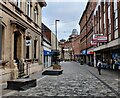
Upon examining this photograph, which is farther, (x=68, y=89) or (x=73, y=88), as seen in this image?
(x=73, y=88)

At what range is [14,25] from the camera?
1889 cm

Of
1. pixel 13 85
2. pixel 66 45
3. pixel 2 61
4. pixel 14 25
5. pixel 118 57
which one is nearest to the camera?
pixel 13 85

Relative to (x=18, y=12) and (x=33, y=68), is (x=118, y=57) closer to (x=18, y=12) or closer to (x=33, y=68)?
(x=33, y=68)

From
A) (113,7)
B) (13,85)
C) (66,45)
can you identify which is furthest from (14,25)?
(66,45)

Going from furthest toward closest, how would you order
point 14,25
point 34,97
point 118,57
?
point 118,57, point 14,25, point 34,97

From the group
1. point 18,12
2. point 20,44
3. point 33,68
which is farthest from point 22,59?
point 33,68

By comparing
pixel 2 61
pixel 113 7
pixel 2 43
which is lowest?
pixel 2 61

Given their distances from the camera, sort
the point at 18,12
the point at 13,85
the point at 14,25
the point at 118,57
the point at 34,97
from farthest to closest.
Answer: the point at 118,57
the point at 18,12
the point at 14,25
the point at 13,85
the point at 34,97

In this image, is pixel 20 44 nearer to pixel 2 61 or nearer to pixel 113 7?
pixel 2 61

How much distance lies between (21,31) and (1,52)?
4.78 meters

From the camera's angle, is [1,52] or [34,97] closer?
[34,97]

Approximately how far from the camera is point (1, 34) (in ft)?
55.8

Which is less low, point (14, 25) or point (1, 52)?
point (14, 25)

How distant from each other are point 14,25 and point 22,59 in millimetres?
4054
